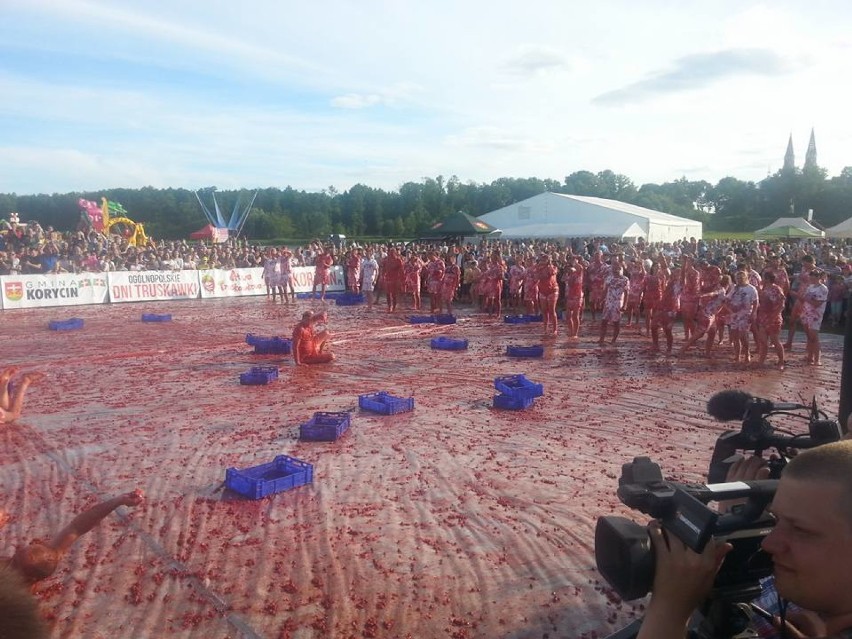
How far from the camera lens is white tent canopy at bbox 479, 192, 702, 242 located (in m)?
35.5

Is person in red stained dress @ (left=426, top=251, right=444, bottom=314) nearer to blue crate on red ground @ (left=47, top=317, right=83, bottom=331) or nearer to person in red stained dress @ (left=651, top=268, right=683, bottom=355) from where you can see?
person in red stained dress @ (left=651, top=268, right=683, bottom=355)

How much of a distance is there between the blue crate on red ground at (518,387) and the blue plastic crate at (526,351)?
338 cm

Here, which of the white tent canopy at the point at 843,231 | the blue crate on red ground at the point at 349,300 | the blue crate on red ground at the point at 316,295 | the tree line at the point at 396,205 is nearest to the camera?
the blue crate on red ground at the point at 349,300

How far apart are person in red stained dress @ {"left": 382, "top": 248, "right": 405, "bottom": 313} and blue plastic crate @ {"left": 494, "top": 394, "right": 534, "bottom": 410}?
12.2 meters

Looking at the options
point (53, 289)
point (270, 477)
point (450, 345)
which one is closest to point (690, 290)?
point (450, 345)

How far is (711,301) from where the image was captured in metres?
13.7

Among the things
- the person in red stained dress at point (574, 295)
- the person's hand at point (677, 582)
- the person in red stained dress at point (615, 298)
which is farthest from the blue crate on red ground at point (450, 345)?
the person's hand at point (677, 582)

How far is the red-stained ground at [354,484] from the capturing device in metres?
4.77

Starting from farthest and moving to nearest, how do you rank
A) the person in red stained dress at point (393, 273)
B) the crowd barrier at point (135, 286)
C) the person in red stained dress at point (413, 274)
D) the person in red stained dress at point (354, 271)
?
the person in red stained dress at point (354, 271) < the crowd barrier at point (135, 286) < the person in red stained dress at point (413, 274) < the person in red stained dress at point (393, 273)

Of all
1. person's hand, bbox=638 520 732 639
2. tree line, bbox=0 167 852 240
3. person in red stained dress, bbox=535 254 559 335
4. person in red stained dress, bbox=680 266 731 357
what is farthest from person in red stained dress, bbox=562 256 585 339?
tree line, bbox=0 167 852 240

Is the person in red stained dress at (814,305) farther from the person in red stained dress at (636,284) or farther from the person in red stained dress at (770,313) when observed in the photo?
the person in red stained dress at (636,284)

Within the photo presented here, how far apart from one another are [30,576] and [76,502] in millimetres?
2978

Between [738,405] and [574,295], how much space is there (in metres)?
13.3

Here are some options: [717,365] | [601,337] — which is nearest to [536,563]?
[717,365]
